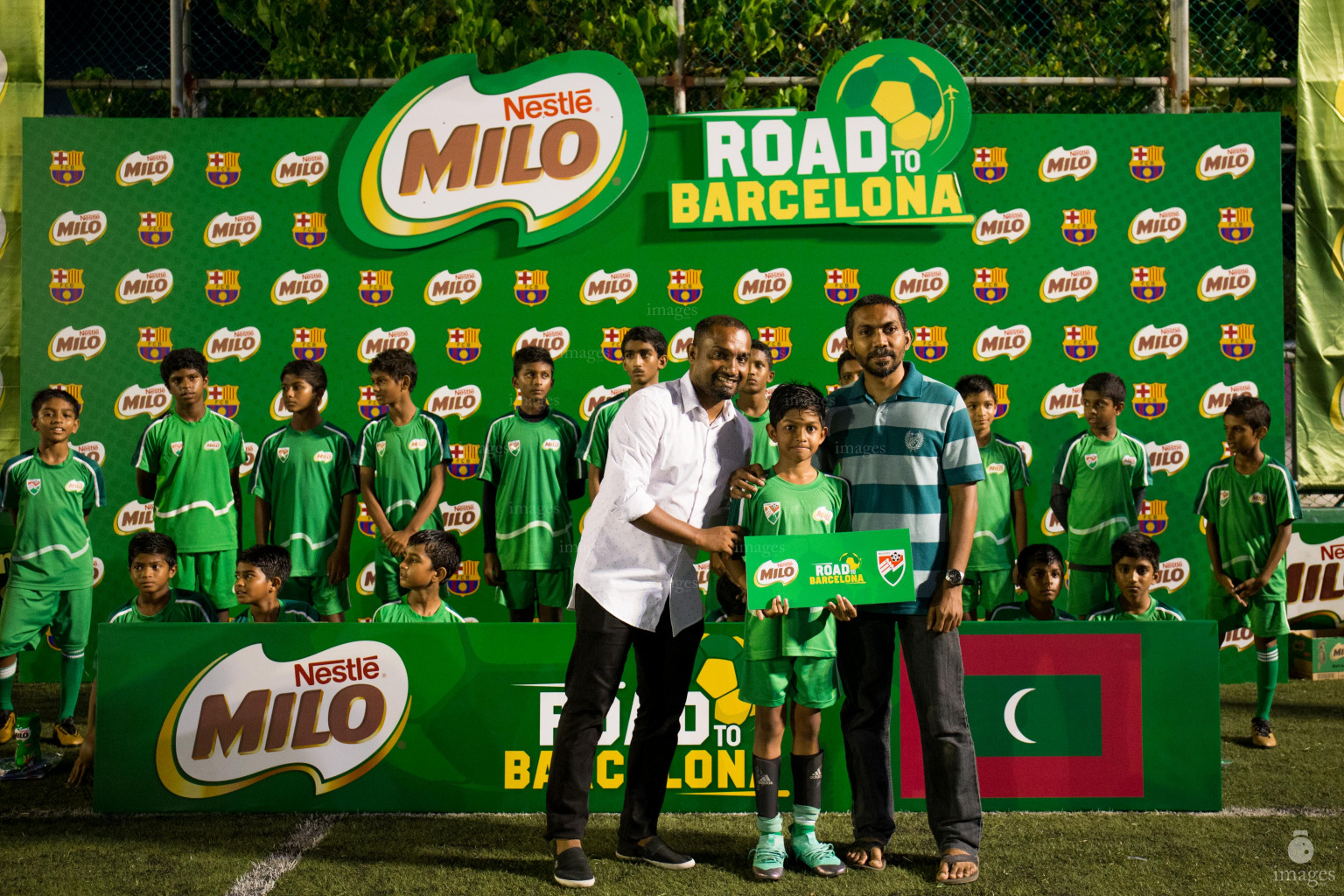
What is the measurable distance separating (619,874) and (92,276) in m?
5.69

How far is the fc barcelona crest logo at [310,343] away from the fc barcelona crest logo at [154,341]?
2.71 ft

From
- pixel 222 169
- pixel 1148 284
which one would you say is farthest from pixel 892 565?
pixel 222 169

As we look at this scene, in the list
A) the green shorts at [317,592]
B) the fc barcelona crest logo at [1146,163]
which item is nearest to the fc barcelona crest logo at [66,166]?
the green shorts at [317,592]

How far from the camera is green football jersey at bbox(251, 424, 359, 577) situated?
19.0ft

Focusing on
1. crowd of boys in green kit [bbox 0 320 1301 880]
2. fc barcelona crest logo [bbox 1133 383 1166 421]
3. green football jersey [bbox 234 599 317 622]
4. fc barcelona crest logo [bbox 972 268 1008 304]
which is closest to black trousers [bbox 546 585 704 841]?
crowd of boys in green kit [bbox 0 320 1301 880]

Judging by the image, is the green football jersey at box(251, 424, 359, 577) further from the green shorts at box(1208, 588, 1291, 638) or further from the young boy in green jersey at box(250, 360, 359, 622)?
the green shorts at box(1208, 588, 1291, 638)

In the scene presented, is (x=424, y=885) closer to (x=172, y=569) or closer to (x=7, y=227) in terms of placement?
(x=172, y=569)

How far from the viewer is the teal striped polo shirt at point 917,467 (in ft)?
11.6

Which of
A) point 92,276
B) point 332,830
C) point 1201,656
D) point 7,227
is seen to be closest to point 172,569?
point 332,830

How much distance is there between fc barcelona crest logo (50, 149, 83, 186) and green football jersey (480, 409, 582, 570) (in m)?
3.56

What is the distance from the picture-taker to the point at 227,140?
6.97m

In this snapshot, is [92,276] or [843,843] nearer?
[843,843]

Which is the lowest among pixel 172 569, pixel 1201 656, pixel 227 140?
pixel 1201 656

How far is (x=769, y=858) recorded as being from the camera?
3.44 metres
